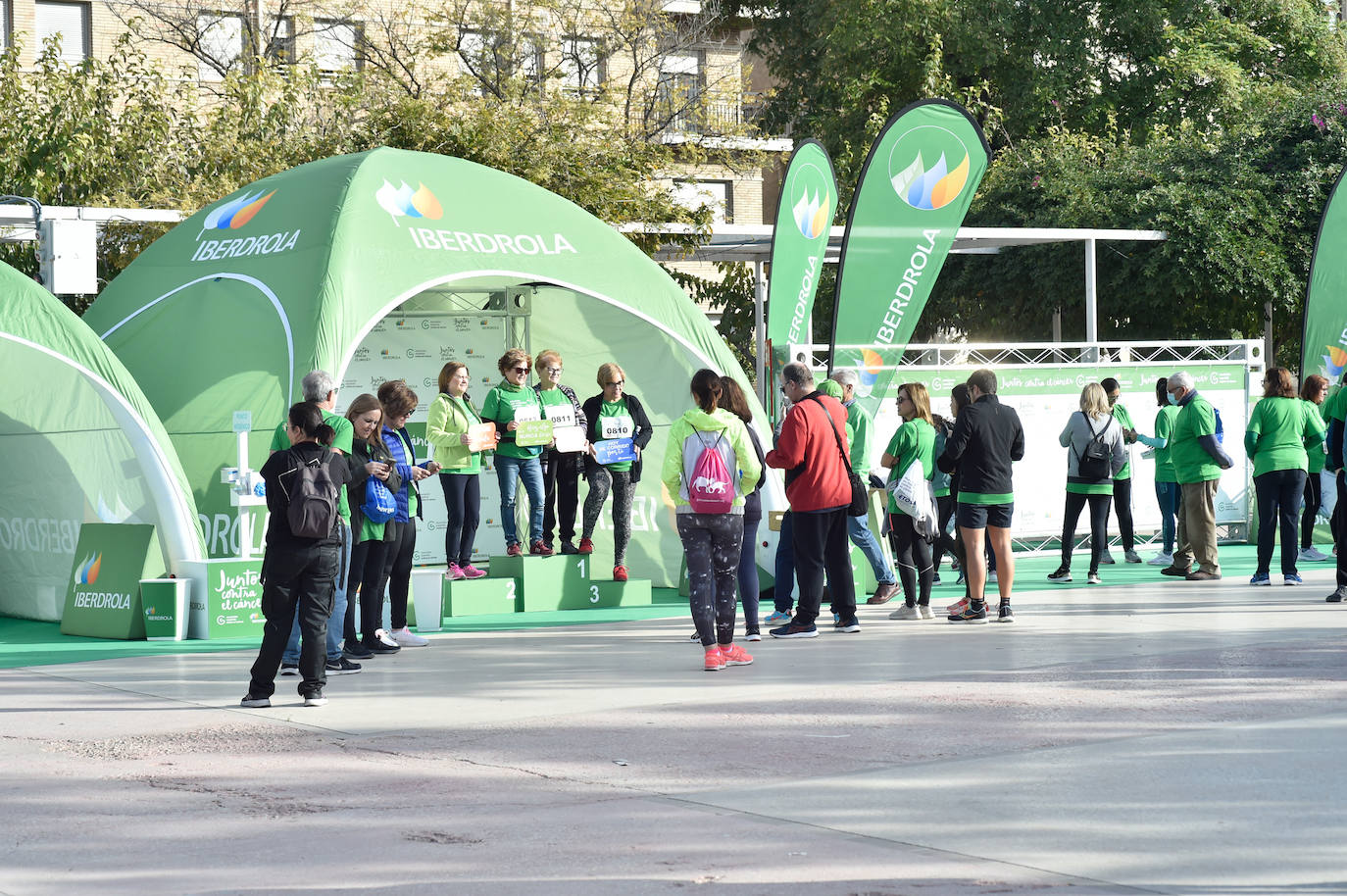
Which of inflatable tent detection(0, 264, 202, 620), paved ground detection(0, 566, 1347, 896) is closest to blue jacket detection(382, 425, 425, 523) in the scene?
paved ground detection(0, 566, 1347, 896)

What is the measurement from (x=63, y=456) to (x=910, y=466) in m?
6.07

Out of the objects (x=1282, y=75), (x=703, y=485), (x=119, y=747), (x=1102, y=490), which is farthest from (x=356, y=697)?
(x=1282, y=75)

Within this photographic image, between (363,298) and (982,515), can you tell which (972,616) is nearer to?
(982,515)

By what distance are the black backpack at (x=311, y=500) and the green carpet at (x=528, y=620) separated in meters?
2.92

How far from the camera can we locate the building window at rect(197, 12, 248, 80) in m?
33.9

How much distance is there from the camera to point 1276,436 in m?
12.8

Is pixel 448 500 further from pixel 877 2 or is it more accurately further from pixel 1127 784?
pixel 877 2

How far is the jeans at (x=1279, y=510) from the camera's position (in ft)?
42.2

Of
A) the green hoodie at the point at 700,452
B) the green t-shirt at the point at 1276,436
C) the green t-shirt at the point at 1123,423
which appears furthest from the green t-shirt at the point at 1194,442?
the green hoodie at the point at 700,452

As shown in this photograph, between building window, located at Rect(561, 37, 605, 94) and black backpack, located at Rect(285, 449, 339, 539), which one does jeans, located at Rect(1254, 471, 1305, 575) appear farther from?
building window, located at Rect(561, 37, 605, 94)

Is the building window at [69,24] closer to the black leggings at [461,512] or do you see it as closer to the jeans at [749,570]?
the black leggings at [461,512]

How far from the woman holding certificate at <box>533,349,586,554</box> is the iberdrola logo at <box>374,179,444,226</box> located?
1352 mm

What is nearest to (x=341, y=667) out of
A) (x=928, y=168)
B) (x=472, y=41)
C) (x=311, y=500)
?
(x=311, y=500)

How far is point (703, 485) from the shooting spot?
9.28 metres
